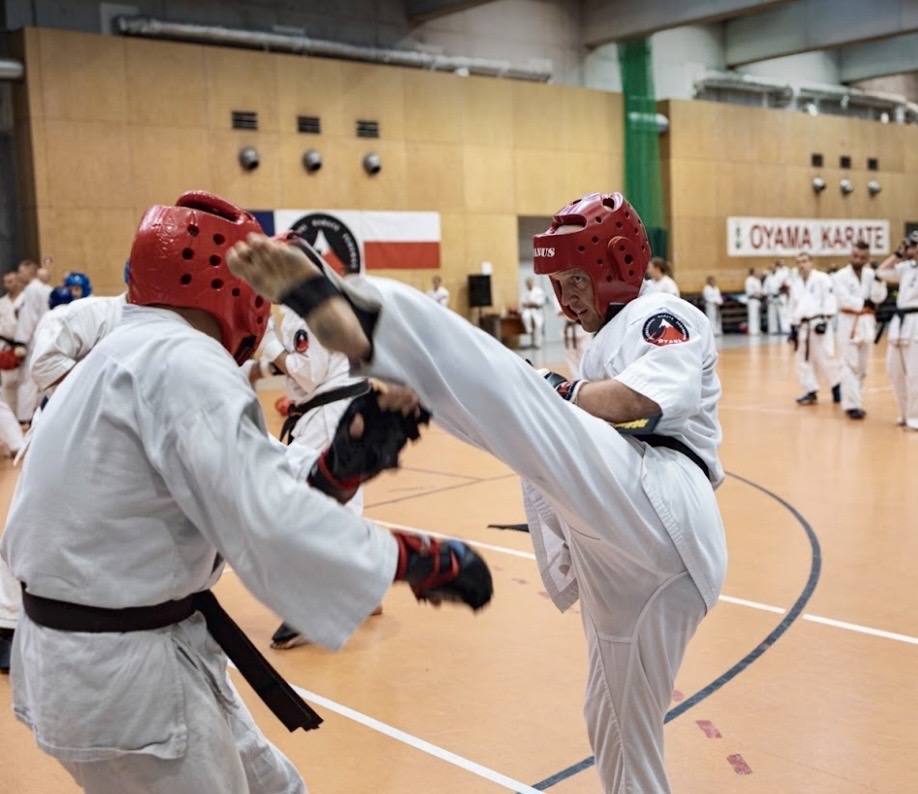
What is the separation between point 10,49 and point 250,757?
15.4 metres

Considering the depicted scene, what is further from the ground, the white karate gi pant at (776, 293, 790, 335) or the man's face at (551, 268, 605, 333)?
the man's face at (551, 268, 605, 333)

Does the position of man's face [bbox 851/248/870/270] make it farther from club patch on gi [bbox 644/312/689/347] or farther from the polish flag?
club patch on gi [bbox 644/312/689/347]

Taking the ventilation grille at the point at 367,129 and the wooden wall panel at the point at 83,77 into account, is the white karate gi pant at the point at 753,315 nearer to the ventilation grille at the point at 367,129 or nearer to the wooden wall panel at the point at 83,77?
the ventilation grille at the point at 367,129

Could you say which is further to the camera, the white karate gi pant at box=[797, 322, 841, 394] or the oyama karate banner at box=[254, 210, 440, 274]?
the oyama karate banner at box=[254, 210, 440, 274]

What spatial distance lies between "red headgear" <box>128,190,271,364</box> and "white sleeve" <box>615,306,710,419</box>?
0.96 m

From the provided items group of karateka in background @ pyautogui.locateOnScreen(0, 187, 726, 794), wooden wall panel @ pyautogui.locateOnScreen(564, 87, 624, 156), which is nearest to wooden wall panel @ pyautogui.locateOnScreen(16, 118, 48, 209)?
wooden wall panel @ pyautogui.locateOnScreen(564, 87, 624, 156)

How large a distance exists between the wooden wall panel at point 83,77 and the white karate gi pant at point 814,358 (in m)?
10.8

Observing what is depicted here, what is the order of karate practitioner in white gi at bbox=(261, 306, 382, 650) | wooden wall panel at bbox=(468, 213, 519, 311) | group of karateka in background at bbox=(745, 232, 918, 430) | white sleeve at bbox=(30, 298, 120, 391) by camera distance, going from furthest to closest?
wooden wall panel at bbox=(468, 213, 519, 311)
group of karateka in background at bbox=(745, 232, 918, 430)
karate practitioner in white gi at bbox=(261, 306, 382, 650)
white sleeve at bbox=(30, 298, 120, 391)

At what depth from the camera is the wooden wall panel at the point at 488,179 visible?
1933 cm

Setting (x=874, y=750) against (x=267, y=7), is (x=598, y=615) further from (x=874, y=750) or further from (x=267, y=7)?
(x=267, y=7)

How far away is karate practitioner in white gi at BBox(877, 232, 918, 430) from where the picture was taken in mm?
9797

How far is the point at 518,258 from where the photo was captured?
2072 cm

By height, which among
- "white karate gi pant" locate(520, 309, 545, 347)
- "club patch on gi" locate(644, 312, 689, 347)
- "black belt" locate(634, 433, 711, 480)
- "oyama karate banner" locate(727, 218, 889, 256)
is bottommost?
"white karate gi pant" locate(520, 309, 545, 347)

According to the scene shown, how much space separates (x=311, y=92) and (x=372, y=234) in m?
2.73
